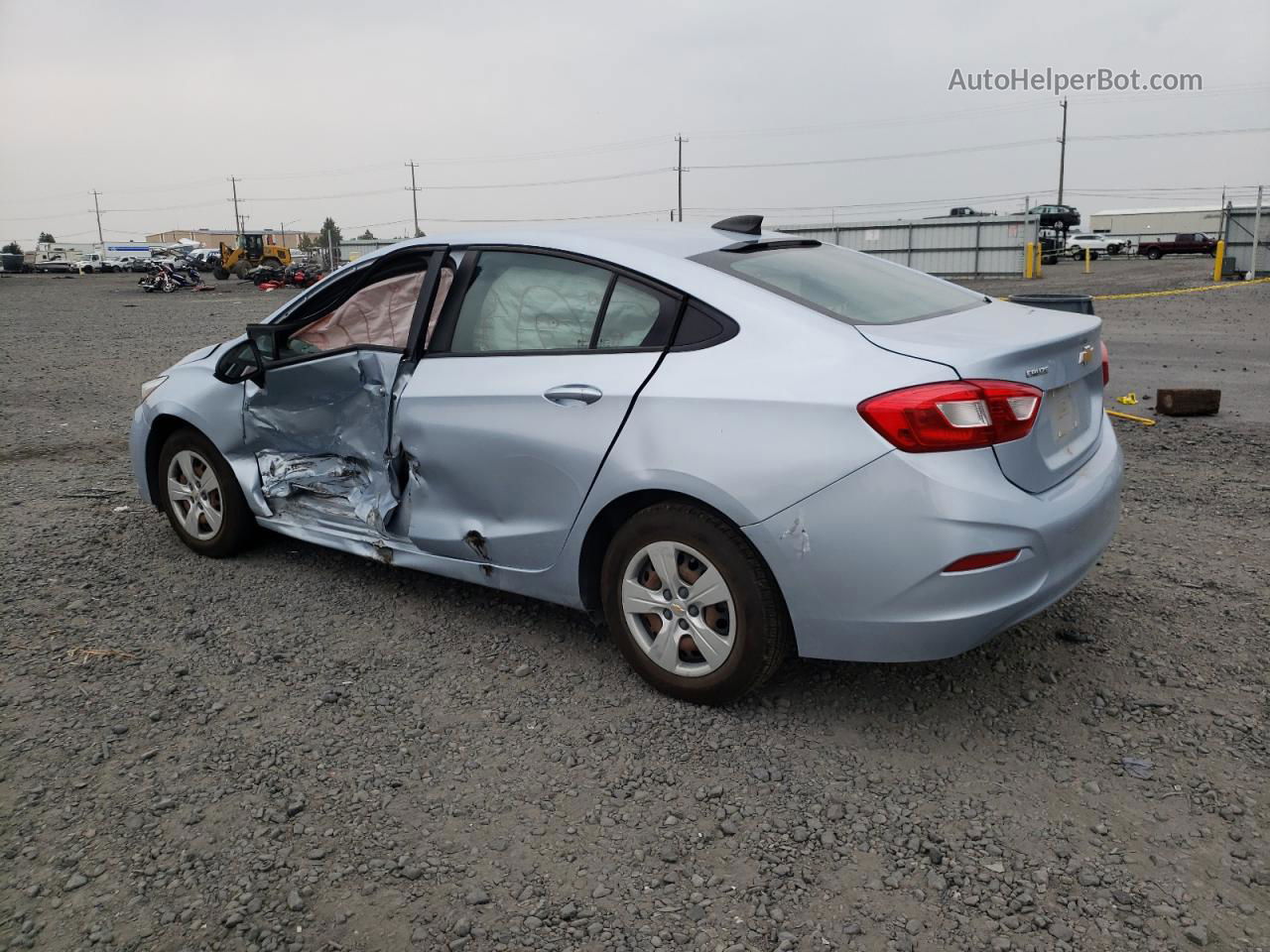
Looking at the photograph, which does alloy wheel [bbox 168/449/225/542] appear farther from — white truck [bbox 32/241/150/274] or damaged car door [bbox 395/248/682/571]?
white truck [bbox 32/241/150/274]

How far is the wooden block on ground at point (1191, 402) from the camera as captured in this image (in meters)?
7.89

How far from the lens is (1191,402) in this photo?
7898 mm

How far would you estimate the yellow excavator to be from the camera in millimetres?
47438

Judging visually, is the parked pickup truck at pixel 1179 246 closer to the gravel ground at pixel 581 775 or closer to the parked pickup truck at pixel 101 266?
the gravel ground at pixel 581 775

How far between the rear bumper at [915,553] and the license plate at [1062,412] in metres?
0.20

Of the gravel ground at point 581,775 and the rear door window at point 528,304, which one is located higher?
the rear door window at point 528,304

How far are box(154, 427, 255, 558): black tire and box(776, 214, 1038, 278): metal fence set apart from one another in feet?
101

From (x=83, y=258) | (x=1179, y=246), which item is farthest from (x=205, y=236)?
(x=1179, y=246)

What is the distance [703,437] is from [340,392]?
6.33 feet

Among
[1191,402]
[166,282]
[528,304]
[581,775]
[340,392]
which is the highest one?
[528,304]

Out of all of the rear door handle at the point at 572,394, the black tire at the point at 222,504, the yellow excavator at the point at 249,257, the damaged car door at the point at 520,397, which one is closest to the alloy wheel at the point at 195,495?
the black tire at the point at 222,504

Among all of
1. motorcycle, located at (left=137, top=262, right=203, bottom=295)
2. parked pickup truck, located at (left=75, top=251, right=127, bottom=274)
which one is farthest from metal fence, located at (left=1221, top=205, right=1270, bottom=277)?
parked pickup truck, located at (left=75, top=251, right=127, bottom=274)

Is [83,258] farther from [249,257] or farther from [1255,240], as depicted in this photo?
[1255,240]

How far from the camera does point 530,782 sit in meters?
3.14
